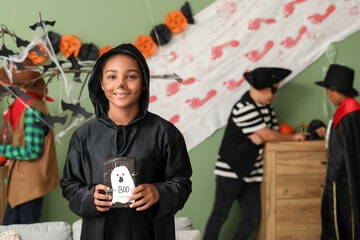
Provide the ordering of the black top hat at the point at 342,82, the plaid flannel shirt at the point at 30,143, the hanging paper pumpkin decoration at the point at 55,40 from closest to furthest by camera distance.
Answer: the plaid flannel shirt at the point at 30,143 → the black top hat at the point at 342,82 → the hanging paper pumpkin decoration at the point at 55,40

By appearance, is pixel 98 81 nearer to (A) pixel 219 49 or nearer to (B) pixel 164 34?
(B) pixel 164 34

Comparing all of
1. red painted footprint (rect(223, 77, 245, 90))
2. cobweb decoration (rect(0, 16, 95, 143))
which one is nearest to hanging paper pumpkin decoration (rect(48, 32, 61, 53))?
cobweb decoration (rect(0, 16, 95, 143))

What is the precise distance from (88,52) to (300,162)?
168 centimetres

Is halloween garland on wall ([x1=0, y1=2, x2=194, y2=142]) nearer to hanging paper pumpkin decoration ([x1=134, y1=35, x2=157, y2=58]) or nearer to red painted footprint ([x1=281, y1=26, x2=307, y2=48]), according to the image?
hanging paper pumpkin decoration ([x1=134, y1=35, x2=157, y2=58])

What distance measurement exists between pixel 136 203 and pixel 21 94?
1571 millimetres

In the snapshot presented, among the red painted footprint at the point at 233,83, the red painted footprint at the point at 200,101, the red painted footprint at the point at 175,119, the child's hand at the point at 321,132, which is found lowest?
the child's hand at the point at 321,132

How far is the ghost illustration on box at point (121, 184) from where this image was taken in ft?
4.17

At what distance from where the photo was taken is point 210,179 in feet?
12.4

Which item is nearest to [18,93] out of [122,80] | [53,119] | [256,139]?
[53,119]

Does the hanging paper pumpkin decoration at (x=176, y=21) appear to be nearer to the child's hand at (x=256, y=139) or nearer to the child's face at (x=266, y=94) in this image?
the child's face at (x=266, y=94)

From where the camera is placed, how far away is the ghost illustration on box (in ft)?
4.17

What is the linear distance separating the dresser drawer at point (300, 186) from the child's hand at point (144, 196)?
7.29 feet

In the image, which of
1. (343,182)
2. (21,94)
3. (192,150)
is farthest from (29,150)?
(343,182)

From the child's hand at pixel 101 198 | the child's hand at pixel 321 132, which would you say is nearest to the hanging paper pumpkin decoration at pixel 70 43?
the child's hand at pixel 321 132
